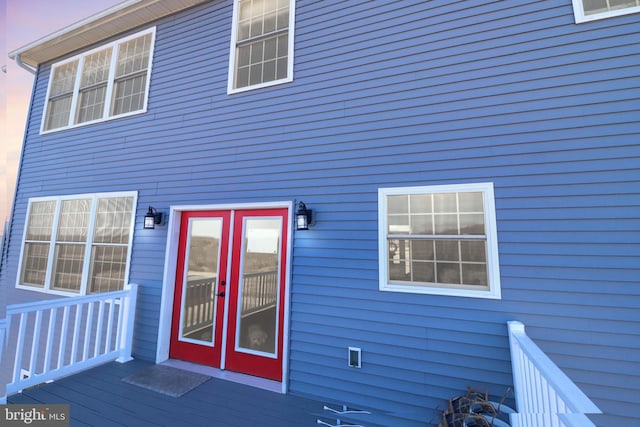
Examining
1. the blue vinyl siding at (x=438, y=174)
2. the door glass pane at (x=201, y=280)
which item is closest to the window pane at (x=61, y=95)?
the blue vinyl siding at (x=438, y=174)

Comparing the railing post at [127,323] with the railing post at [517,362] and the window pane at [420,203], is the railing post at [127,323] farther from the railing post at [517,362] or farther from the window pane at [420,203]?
the railing post at [517,362]

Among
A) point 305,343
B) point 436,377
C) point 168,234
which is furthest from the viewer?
point 168,234

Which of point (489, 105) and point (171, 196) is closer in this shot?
point (489, 105)

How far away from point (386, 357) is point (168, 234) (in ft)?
11.2

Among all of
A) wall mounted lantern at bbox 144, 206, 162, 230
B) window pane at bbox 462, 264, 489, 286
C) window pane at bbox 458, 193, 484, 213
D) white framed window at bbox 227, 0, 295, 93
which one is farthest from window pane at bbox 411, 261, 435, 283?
wall mounted lantern at bbox 144, 206, 162, 230

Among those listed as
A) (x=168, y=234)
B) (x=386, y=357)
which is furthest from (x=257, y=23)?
(x=386, y=357)

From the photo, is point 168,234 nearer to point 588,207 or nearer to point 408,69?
point 408,69

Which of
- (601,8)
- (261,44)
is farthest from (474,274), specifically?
(261,44)

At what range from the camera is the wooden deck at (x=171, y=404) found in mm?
2547

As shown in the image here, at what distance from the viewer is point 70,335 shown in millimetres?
4480

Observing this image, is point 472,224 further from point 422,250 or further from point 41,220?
point 41,220

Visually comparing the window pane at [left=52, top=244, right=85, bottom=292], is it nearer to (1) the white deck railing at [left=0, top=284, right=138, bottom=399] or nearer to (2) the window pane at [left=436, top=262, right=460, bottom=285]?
(1) the white deck railing at [left=0, top=284, right=138, bottom=399]

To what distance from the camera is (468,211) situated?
269cm

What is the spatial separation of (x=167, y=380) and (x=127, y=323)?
3.73 feet
